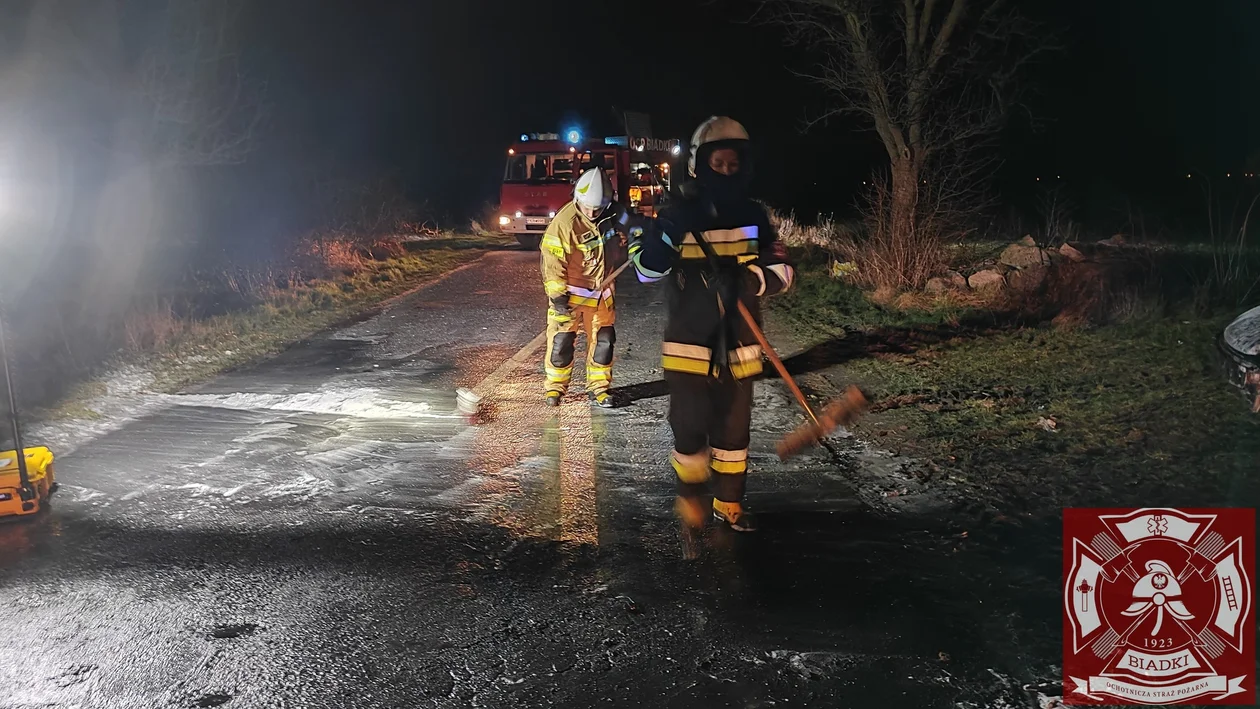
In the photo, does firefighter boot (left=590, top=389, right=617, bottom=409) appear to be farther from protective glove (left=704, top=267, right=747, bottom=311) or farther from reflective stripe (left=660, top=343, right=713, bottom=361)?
protective glove (left=704, top=267, right=747, bottom=311)

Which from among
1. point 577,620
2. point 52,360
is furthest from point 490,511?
point 52,360

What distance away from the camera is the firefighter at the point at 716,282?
4062 mm

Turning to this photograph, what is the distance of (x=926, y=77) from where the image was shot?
11.1 meters

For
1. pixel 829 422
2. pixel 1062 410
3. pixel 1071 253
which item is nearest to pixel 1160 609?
pixel 829 422

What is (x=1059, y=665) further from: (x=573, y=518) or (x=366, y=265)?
(x=366, y=265)

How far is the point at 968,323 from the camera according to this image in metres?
9.04

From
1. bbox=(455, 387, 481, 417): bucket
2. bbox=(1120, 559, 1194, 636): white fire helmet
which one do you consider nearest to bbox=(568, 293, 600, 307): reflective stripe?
bbox=(455, 387, 481, 417): bucket

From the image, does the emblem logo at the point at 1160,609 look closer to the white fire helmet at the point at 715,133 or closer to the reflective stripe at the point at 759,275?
the reflective stripe at the point at 759,275

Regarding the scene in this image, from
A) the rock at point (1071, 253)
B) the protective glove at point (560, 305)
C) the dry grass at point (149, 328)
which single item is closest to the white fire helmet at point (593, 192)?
the protective glove at point (560, 305)

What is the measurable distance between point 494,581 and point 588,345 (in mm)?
3245

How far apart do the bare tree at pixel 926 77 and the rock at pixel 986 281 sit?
0.99 metres

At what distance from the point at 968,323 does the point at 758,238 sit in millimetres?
5715

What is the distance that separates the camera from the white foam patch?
6715mm

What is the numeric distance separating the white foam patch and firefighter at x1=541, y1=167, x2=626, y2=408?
3.26 feet
